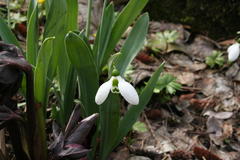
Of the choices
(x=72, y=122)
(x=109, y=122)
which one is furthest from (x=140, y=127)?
(x=72, y=122)

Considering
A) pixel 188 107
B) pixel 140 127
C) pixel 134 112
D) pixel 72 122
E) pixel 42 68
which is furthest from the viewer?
pixel 188 107

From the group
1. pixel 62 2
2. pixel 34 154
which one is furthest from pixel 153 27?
pixel 34 154

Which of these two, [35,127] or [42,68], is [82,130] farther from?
[42,68]

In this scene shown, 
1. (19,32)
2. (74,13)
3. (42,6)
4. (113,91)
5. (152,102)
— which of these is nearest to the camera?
(113,91)

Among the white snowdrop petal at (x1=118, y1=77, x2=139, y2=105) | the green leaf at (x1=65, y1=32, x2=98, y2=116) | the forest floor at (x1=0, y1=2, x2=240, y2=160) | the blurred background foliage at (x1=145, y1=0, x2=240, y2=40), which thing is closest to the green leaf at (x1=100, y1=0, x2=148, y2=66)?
the green leaf at (x1=65, y1=32, x2=98, y2=116)

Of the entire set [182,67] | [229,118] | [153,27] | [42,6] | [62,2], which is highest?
[62,2]

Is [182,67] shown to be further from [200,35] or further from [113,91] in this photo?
[113,91]

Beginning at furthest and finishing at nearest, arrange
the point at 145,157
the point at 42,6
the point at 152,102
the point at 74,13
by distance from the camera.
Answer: the point at 42,6, the point at 152,102, the point at 145,157, the point at 74,13
